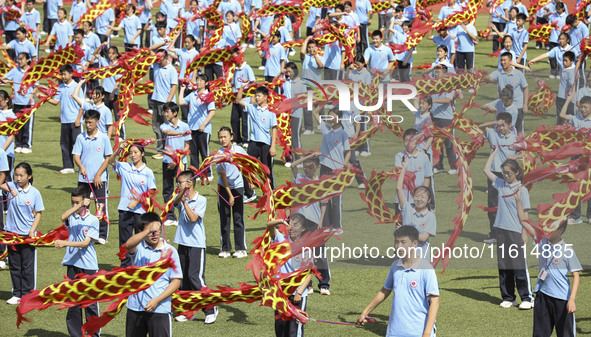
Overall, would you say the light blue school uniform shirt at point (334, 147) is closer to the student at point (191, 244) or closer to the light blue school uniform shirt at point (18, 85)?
the student at point (191, 244)

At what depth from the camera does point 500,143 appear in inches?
498

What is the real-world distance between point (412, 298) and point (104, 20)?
18827mm

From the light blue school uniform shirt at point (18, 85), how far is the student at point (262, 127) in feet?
16.9

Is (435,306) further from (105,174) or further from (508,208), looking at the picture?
(105,174)

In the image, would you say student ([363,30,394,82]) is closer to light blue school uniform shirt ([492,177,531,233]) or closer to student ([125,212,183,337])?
light blue school uniform shirt ([492,177,531,233])

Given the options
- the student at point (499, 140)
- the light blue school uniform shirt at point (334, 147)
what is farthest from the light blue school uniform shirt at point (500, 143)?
the light blue school uniform shirt at point (334, 147)

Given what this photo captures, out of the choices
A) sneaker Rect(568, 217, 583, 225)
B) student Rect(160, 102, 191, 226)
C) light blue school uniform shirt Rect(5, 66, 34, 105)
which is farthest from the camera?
light blue school uniform shirt Rect(5, 66, 34, 105)

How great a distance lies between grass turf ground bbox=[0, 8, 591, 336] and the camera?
10820mm

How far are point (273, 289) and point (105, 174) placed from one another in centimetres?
610

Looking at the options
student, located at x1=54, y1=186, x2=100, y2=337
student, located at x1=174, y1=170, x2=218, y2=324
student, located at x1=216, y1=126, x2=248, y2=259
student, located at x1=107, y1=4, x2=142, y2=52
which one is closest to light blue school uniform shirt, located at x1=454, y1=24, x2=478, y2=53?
student, located at x1=107, y1=4, x2=142, y2=52

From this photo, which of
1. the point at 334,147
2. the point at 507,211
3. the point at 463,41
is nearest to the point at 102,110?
the point at 334,147

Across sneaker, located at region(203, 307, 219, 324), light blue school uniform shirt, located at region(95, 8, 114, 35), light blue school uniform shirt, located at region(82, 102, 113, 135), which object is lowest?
sneaker, located at region(203, 307, 219, 324)

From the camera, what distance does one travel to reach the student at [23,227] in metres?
11.5

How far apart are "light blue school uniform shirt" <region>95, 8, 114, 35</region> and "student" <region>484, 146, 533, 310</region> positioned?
16067 millimetres
